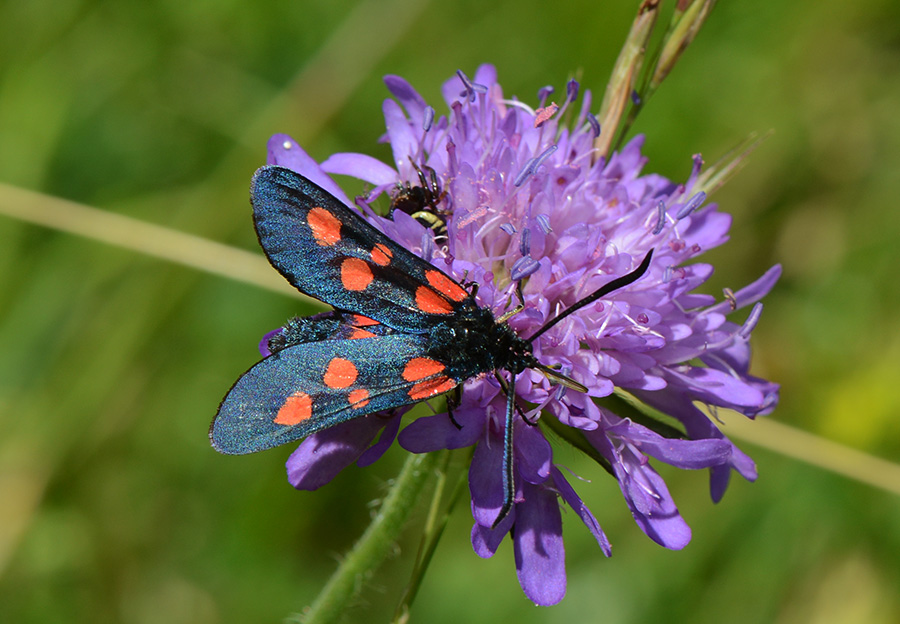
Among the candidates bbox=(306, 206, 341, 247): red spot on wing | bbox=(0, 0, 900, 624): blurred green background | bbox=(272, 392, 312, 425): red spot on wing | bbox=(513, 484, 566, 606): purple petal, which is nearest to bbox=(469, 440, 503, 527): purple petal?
bbox=(513, 484, 566, 606): purple petal

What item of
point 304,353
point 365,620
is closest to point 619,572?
point 365,620

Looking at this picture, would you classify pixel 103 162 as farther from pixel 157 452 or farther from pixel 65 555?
pixel 65 555

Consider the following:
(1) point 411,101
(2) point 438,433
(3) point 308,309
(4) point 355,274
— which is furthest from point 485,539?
(3) point 308,309

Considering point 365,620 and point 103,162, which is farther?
point 103,162

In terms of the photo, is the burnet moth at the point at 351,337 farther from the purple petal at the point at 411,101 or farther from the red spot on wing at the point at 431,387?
the purple petal at the point at 411,101

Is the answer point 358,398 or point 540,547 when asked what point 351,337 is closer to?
point 358,398

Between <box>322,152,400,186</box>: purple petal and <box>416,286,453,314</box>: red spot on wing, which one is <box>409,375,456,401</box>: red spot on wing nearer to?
<box>416,286,453,314</box>: red spot on wing

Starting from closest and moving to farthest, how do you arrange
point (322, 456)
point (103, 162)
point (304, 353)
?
point (304, 353), point (322, 456), point (103, 162)
